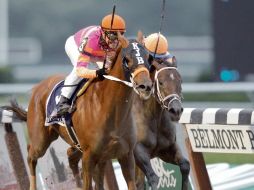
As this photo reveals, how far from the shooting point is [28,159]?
25.7ft

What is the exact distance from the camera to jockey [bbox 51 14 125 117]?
660 cm

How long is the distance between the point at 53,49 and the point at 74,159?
32.5 m

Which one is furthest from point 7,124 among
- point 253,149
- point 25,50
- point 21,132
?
point 25,50

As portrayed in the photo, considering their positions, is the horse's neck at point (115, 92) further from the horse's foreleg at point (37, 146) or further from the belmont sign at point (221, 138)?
the horse's foreleg at point (37, 146)

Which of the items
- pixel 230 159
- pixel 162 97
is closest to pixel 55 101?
pixel 162 97

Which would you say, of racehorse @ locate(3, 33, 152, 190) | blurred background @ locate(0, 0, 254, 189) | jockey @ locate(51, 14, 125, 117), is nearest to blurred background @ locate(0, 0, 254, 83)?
blurred background @ locate(0, 0, 254, 189)

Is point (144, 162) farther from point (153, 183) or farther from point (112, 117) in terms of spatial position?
point (112, 117)

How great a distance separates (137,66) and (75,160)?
1814 millimetres

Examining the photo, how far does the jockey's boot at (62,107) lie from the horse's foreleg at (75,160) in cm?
67

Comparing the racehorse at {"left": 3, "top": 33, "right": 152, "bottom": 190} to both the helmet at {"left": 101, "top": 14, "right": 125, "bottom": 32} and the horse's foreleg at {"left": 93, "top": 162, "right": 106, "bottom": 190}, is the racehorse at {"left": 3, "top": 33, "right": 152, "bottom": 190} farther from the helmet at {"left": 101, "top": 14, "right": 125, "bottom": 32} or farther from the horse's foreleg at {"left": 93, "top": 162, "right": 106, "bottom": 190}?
the helmet at {"left": 101, "top": 14, "right": 125, "bottom": 32}

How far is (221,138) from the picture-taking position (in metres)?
7.26

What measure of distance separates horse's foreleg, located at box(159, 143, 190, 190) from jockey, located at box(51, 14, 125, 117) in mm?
773

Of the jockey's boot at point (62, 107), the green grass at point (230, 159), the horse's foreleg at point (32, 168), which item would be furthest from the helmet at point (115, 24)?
the green grass at point (230, 159)

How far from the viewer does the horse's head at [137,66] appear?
602cm
